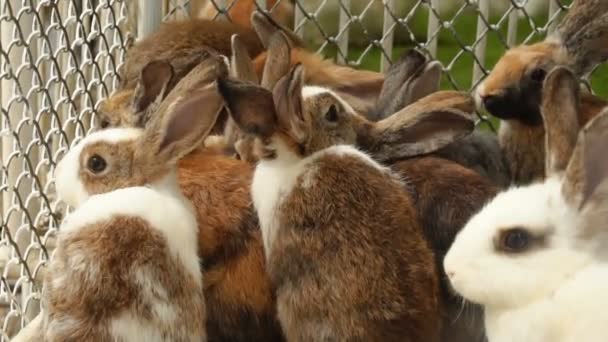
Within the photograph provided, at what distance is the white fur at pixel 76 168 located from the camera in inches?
62.6

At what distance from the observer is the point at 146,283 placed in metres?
1.44

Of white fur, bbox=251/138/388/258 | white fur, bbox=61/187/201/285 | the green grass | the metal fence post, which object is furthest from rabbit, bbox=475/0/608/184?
the green grass

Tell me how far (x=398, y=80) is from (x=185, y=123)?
445 mm

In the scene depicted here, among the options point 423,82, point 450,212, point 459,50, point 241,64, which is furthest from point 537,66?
point 459,50

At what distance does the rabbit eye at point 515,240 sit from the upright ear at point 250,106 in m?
0.34

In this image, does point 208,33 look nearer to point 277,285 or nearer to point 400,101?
point 400,101

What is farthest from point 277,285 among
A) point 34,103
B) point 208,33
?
point 34,103

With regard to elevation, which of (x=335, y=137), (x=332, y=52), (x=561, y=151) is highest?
(x=561, y=151)

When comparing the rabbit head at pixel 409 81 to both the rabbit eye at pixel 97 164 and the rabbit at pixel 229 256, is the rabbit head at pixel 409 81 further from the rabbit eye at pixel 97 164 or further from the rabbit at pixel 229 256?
the rabbit eye at pixel 97 164

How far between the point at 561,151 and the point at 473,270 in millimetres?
181

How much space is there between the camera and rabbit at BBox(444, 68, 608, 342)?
1314 millimetres

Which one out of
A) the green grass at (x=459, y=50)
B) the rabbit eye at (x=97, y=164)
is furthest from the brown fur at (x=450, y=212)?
the green grass at (x=459, y=50)

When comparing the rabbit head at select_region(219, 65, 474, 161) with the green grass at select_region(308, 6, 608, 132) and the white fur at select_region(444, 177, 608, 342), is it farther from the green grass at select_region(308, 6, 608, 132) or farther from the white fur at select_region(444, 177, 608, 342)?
the green grass at select_region(308, 6, 608, 132)

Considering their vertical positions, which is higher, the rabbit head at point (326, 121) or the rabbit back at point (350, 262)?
the rabbit head at point (326, 121)
